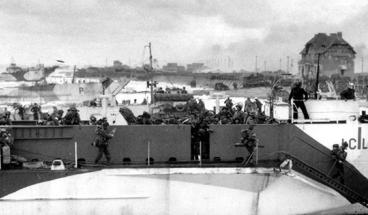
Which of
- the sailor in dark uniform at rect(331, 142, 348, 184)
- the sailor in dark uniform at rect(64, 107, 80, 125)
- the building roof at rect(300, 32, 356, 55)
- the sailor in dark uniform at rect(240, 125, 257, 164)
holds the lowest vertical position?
the sailor in dark uniform at rect(331, 142, 348, 184)

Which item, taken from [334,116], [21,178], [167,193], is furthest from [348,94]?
[21,178]

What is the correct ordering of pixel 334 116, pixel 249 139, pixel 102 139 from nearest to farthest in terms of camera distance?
1. pixel 102 139
2. pixel 249 139
3. pixel 334 116

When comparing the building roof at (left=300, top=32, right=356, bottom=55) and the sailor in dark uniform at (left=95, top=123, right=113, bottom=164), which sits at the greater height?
the building roof at (left=300, top=32, right=356, bottom=55)

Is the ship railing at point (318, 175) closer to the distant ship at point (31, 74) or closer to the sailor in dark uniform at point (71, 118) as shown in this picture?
the sailor in dark uniform at point (71, 118)

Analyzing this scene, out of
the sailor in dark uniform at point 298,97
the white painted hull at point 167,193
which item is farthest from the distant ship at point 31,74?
the sailor in dark uniform at point 298,97

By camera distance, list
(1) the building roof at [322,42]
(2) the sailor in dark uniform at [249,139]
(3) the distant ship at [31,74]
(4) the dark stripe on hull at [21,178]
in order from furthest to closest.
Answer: (1) the building roof at [322,42]
(3) the distant ship at [31,74]
(2) the sailor in dark uniform at [249,139]
(4) the dark stripe on hull at [21,178]

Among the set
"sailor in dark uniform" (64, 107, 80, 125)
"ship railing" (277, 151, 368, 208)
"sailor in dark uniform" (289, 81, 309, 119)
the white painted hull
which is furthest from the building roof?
"sailor in dark uniform" (64, 107, 80, 125)

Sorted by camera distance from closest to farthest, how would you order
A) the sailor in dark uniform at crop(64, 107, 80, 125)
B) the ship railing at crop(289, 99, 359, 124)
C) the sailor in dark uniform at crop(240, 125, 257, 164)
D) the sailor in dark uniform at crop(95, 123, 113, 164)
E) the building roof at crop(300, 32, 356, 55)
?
the sailor in dark uniform at crop(95, 123, 113, 164) → the sailor in dark uniform at crop(240, 125, 257, 164) → the sailor in dark uniform at crop(64, 107, 80, 125) → the ship railing at crop(289, 99, 359, 124) → the building roof at crop(300, 32, 356, 55)

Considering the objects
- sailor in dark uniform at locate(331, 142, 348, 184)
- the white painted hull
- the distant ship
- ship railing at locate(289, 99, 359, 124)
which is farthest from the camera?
the distant ship

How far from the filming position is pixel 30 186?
12.8m

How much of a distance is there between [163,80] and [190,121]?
62.4 m

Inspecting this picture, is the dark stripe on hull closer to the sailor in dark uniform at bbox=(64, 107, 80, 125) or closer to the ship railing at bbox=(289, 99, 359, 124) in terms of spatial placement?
the sailor in dark uniform at bbox=(64, 107, 80, 125)

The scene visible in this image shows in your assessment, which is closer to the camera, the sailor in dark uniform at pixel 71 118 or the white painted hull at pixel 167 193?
the white painted hull at pixel 167 193

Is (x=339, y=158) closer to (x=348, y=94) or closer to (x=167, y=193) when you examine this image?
(x=348, y=94)
